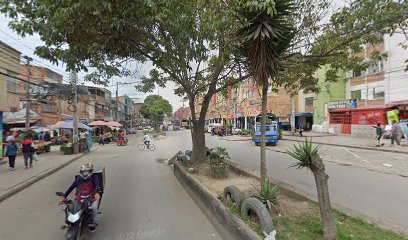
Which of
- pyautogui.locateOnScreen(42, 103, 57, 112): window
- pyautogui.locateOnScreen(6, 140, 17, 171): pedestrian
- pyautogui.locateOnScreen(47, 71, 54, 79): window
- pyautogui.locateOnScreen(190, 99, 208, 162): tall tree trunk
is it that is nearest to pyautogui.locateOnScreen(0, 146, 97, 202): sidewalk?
pyautogui.locateOnScreen(6, 140, 17, 171): pedestrian

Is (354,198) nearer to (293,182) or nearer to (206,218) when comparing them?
(293,182)

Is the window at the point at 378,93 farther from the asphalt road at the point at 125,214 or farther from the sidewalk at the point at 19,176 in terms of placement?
the sidewalk at the point at 19,176

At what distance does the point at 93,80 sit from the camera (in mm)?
11523

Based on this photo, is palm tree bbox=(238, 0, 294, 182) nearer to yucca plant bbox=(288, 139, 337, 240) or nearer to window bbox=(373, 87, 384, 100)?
yucca plant bbox=(288, 139, 337, 240)

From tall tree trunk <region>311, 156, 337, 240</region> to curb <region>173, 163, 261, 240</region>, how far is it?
3.36 feet

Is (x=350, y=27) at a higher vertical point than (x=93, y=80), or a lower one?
higher

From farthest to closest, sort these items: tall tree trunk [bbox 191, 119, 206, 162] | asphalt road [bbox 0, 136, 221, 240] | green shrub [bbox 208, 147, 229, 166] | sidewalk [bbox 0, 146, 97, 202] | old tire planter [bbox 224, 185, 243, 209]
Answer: tall tree trunk [bbox 191, 119, 206, 162] < green shrub [bbox 208, 147, 229, 166] < sidewalk [bbox 0, 146, 97, 202] < old tire planter [bbox 224, 185, 243, 209] < asphalt road [bbox 0, 136, 221, 240]

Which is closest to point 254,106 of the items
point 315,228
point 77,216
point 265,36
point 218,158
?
point 218,158

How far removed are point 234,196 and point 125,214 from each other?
8.14ft

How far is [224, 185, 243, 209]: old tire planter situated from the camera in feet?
15.9

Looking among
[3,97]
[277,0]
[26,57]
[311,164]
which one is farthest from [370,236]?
[26,57]

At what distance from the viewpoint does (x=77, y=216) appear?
13.5 ft

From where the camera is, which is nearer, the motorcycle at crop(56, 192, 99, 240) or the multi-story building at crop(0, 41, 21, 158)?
the motorcycle at crop(56, 192, 99, 240)

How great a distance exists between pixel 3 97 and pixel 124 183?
8.69 m
